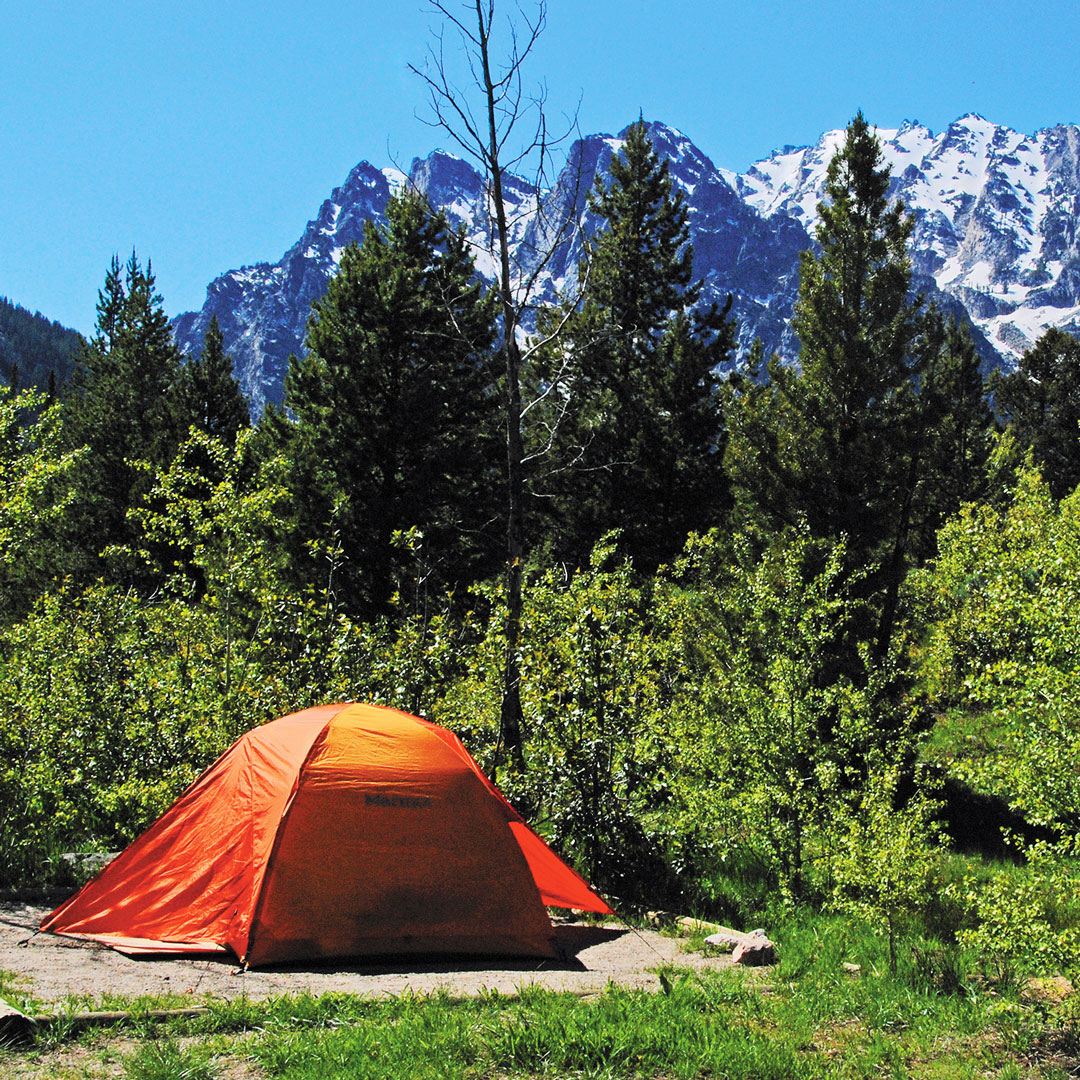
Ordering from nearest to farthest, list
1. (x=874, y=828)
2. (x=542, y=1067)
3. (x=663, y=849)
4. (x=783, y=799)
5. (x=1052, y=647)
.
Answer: (x=542, y=1067) → (x=1052, y=647) → (x=874, y=828) → (x=783, y=799) → (x=663, y=849)

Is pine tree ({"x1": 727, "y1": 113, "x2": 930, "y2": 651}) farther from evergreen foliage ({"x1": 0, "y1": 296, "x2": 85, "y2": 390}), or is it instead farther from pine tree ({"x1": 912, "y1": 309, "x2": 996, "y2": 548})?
evergreen foliage ({"x1": 0, "y1": 296, "x2": 85, "y2": 390})

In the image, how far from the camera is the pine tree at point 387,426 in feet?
66.9

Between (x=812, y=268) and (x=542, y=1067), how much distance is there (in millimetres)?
17447

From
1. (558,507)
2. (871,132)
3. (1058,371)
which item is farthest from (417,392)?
(1058,371)

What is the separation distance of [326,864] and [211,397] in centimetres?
2557

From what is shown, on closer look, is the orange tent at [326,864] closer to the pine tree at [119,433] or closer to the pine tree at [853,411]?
the pine tree at [853,411]

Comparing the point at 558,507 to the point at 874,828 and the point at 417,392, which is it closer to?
the point at 417,392

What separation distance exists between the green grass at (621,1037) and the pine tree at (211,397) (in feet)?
82.9

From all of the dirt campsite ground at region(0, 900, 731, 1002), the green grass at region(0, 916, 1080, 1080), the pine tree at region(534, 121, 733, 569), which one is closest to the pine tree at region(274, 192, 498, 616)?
the pine tree at region(534, 121, 733, 569)

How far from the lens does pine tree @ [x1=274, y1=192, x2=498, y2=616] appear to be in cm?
2039

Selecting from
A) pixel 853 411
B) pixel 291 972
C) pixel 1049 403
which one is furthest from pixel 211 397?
pixel 1049 403

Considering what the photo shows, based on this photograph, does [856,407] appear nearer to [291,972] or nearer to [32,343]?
[291,972]

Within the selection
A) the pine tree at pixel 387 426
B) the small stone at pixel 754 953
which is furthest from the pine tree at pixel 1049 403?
the small stone at pixel 754 953

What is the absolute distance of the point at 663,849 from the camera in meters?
9.47
